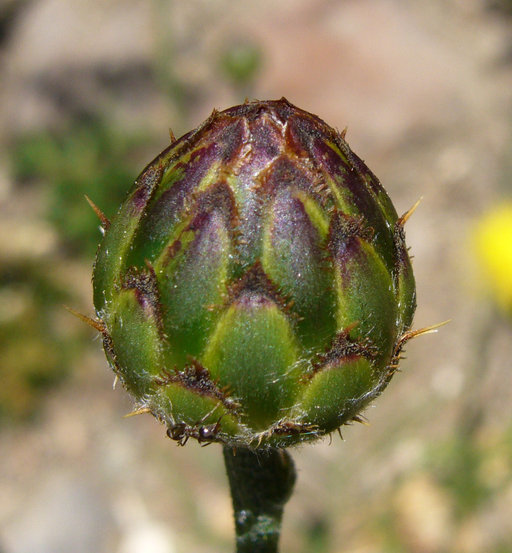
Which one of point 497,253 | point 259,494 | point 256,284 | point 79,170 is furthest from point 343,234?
point 79,170

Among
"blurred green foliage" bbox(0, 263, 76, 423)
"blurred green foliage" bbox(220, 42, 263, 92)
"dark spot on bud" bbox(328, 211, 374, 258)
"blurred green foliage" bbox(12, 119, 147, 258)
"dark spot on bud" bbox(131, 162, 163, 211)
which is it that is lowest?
"dark spot on bud" bbox(328, 211, 374, 258)

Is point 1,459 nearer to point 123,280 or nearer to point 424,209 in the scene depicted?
point 424,209

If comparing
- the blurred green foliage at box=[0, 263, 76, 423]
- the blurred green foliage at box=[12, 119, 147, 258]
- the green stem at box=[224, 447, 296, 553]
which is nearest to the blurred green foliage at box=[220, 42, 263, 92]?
the blurred green foliage at box=[12, 119, 147, 258]

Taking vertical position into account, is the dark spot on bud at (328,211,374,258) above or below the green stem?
above

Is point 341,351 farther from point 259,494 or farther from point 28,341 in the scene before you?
point 28,341

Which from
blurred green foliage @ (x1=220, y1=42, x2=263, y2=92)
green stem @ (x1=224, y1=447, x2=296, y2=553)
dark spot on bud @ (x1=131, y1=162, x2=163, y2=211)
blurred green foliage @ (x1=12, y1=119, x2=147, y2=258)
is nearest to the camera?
dark spot on bud @ (x1=131, y1=162, x2=163, y2=211)

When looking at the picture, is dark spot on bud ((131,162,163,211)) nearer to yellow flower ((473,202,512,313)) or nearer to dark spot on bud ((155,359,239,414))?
dark spot on bud ((155,359,239,414))
